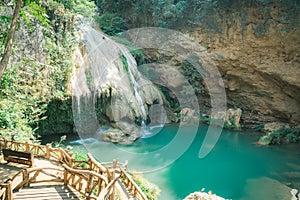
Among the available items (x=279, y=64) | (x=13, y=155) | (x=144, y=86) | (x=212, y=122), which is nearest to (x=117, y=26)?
(x=144, y=86)

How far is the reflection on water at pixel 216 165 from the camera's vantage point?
849cm

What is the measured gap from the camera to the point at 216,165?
34.8ft

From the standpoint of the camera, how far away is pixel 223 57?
15.6 meters

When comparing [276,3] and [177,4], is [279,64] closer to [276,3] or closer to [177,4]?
[276,3]

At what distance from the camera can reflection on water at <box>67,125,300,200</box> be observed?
849 centimetres

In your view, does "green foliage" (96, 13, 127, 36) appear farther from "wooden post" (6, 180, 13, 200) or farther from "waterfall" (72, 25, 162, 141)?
"wooden post" (6, 180, 13, 200)

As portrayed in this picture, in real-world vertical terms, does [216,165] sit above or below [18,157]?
below

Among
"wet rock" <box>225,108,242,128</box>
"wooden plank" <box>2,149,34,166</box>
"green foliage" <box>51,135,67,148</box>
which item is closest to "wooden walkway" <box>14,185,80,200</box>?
"wooden plank" <box>2,149,34,166</box>

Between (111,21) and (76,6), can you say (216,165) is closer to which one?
(76,6)

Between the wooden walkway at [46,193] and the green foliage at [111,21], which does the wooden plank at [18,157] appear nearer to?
the wooden walkway at [46,193]

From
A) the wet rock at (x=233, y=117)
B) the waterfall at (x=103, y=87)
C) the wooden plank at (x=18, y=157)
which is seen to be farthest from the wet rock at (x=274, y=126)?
the wooden plank at (x=18, y=157)

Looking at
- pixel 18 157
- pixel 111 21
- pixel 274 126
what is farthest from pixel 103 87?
pixel 274 126

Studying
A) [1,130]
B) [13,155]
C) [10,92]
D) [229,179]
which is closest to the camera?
Answer: [13,155]

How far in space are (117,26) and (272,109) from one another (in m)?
12.1
